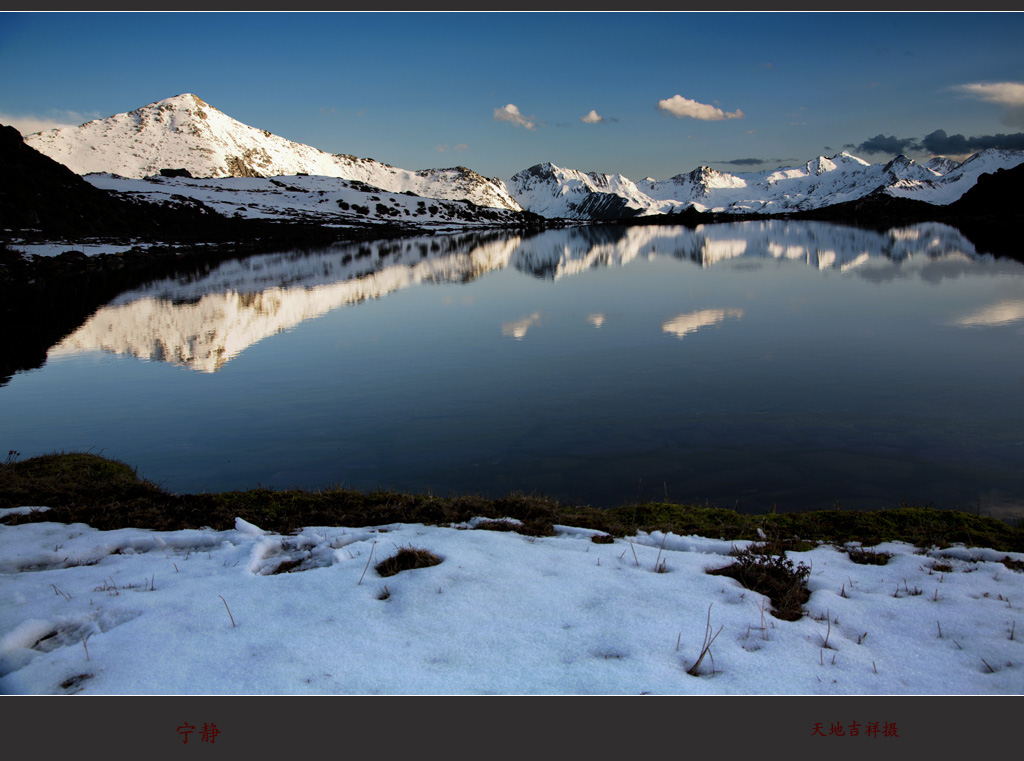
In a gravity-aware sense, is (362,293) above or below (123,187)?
below

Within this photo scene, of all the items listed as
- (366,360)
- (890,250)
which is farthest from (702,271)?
(366,360)

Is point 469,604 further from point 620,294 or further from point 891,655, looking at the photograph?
point 620,294

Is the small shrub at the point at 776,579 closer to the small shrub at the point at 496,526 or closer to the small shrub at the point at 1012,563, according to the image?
the small shrub at the point at 1012,563

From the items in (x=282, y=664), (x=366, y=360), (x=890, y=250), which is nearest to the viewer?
(x=282, y=664)

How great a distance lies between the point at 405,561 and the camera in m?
6.43

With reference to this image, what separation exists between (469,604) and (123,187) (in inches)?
6814

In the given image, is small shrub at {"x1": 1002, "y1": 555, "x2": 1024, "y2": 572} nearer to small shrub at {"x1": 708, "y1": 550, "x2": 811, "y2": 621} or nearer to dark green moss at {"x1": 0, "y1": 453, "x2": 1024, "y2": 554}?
dark green moss at {"x1": 0, "y1": 453, "x2": 1024, "y2": 554}

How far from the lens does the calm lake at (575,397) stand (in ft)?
36.3

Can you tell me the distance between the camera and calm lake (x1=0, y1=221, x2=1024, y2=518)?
1108 cm

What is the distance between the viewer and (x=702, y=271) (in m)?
48.8

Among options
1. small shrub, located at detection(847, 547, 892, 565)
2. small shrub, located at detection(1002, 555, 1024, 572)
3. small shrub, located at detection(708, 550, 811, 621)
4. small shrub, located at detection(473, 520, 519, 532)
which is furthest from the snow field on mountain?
small shrub, located at detection(1002, 555, 1024, 572)

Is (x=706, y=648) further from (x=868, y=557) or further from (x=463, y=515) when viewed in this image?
(x=463, y=515)

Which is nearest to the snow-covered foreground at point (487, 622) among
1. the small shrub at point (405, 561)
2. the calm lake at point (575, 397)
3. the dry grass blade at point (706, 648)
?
the dry grass blade at point (706, 648)

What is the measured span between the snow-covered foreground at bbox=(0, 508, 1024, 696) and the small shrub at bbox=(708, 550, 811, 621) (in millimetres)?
151
